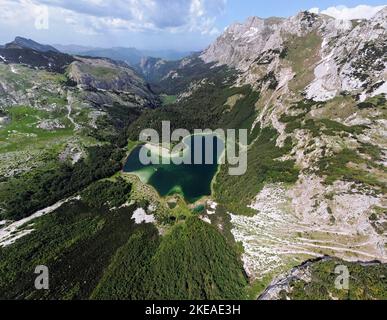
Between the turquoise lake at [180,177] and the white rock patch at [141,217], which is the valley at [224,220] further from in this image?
the turquoise lake at [180,177]

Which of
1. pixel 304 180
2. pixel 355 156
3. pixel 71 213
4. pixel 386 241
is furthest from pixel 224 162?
pixel 386 241

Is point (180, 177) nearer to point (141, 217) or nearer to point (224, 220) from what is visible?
point (141, 217)

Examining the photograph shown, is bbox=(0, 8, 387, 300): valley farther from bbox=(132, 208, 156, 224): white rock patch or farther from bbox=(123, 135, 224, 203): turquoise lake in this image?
bbox=(123, 135, 224, 203): turquoise lake

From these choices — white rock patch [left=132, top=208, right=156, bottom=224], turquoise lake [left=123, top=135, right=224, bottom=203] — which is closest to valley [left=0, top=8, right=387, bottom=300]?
white rock patch [left=132, top=208, right=156, bottom=224]

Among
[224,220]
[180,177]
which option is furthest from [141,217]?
[180,177]

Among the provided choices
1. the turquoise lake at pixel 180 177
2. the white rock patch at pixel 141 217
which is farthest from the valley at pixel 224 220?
the turquoise lake at pixel 180 177

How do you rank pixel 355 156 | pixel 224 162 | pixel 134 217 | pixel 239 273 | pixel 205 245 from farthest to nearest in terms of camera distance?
pixel 224 162 → pixel 134 217 → pixel 355 156 → pixel 205 245 → pixel 239 273

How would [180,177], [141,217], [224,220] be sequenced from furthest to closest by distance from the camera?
[180,177] < [141,217] < [224,220]

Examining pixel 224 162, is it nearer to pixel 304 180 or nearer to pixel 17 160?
pixel 304 180

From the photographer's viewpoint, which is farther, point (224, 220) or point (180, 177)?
point (180, 177)

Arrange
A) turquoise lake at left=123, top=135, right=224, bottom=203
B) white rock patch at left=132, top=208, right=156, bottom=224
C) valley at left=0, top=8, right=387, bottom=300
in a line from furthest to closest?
turquoise lake at left=123, top=135, right=224, bottom=203 → white rock patch at left=132, top=208, right=156, bottom=224 → valley at left=0, top=8, right=387, bottom=300

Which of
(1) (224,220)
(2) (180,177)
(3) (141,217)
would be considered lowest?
(3) (141,217)
